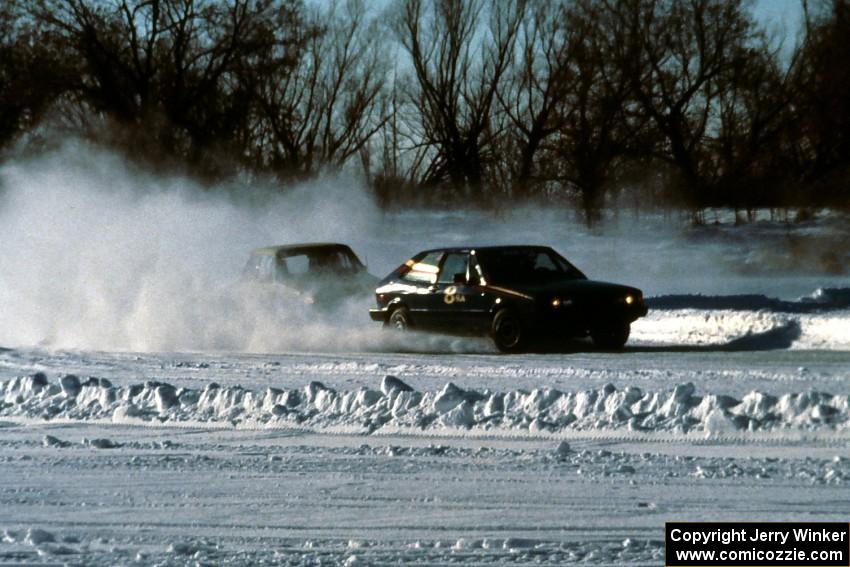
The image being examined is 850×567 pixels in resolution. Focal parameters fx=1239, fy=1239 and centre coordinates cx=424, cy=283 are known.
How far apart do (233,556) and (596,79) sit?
118 feet

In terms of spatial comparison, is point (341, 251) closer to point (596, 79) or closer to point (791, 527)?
point (791, 527)

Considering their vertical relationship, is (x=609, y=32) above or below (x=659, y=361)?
above

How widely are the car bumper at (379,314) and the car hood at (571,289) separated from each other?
2.27 metres

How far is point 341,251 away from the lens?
20.2 meters

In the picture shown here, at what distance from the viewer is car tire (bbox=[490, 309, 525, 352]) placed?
1608cm

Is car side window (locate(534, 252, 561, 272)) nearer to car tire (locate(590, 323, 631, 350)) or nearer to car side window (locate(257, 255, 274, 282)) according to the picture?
car tire (locate(590, 323, 631, 350))

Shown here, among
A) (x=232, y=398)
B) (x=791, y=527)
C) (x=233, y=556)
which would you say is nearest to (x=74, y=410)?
(x=232, y=398)

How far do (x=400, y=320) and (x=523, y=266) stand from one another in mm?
1964

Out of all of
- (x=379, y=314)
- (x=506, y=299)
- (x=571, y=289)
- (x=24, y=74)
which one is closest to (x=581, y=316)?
(x=571, y=289)

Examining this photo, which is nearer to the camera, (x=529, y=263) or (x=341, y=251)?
(x=529, y=263)

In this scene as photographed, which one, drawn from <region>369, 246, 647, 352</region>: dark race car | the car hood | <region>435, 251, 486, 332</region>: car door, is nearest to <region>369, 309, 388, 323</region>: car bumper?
<region>369, 246, 647, 352</region>: dark race car

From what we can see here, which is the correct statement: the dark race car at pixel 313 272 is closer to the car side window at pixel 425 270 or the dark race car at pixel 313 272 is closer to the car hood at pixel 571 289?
the car side window at pixel 425 270

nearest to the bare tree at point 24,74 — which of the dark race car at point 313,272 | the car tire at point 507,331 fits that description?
the dark race car at point 313,272

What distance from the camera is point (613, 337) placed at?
655 inches
